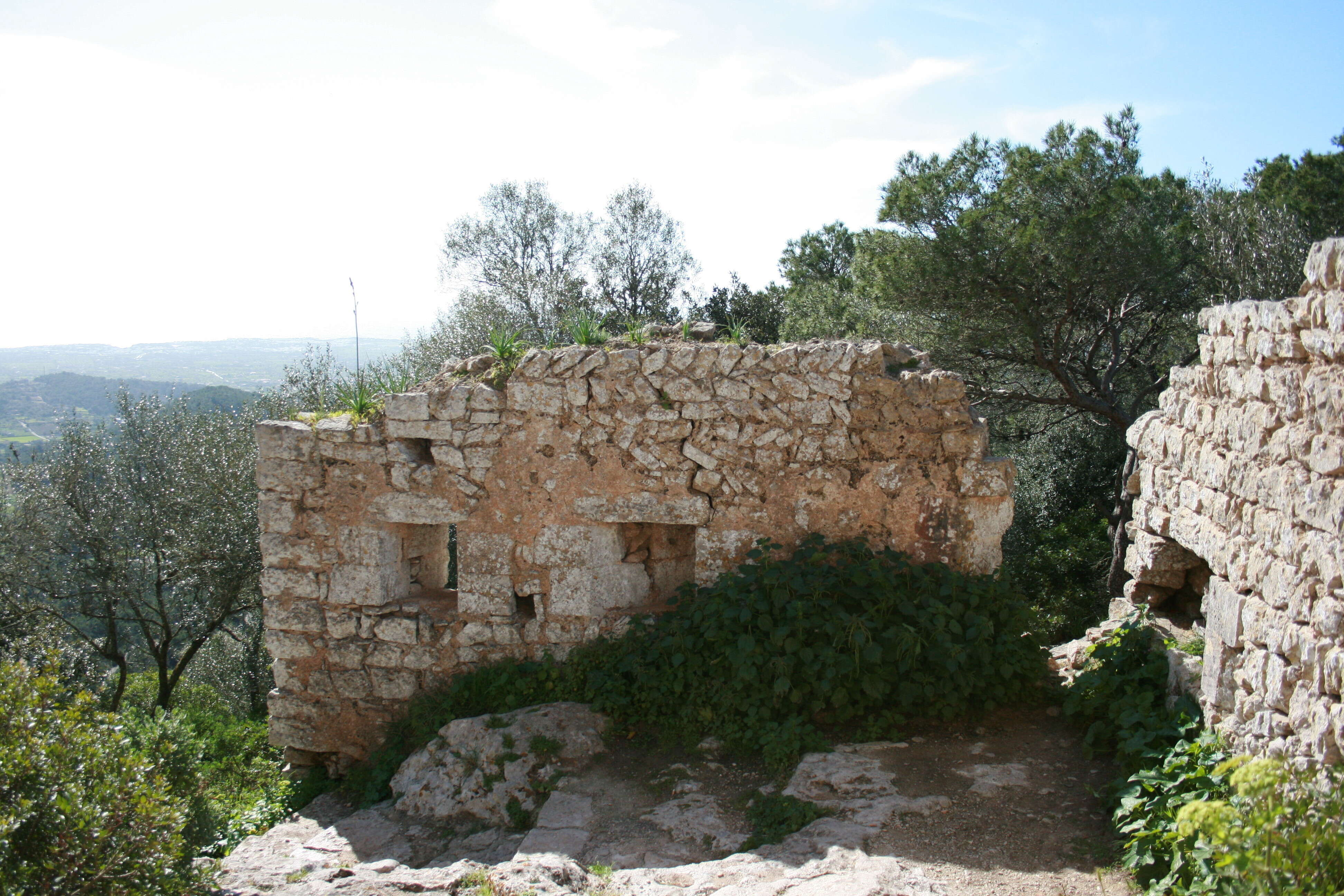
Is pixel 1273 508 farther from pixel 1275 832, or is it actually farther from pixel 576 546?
pixel 576 546

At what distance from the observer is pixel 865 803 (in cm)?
446

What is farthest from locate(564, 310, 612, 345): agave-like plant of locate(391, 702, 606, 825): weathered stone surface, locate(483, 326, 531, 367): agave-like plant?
locate(391, 702, 606, 825): weathered stone surface

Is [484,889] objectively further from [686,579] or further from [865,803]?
Answer: [686,579]

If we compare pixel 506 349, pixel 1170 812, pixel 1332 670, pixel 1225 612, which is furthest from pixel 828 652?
pixel 506 349

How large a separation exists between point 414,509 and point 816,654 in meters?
3.03

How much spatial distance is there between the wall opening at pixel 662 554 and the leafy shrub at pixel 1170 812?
10.3 feet

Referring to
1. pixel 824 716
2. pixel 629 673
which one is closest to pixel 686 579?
pixel 629 673

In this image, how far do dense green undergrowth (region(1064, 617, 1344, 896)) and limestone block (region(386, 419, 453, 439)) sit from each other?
4398 mm

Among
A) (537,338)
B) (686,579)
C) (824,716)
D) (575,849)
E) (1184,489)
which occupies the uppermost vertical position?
(537,338)

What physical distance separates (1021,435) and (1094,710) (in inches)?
318

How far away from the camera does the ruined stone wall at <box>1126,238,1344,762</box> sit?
3182mm

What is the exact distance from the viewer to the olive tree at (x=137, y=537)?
499 inches

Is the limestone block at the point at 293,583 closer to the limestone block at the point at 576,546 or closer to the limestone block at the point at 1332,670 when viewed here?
the limestone block at the point at 576,546

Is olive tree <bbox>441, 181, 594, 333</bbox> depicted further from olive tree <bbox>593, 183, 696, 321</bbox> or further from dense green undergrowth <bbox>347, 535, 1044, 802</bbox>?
dense green undergrowth <bbox>347, 535, 1044, 802</bbox>
